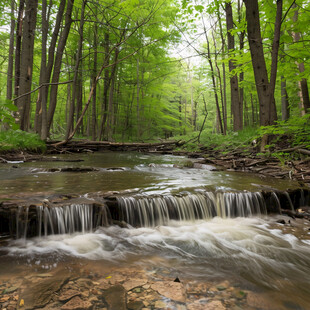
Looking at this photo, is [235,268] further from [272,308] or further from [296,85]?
[296,85]

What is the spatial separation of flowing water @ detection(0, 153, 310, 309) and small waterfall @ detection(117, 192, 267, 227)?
17 millimetres

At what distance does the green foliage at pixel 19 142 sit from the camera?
8375mm

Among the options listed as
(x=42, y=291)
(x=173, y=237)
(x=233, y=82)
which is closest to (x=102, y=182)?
(x=173, y=237)

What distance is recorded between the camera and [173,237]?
11.3 ft

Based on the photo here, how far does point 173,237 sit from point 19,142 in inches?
309

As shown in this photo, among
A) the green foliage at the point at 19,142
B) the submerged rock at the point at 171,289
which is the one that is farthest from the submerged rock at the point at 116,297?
the green foliage at the point at 19,142

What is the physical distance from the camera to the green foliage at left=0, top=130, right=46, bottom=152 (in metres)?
Answer: 8.38

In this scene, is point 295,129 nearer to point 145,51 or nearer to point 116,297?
point 116,297

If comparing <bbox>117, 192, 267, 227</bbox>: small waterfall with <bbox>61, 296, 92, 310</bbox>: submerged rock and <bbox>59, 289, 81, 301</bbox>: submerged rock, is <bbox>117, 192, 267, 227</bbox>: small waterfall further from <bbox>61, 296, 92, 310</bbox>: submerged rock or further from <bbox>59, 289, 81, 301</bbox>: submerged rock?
<bbox>61, 296, 92, 310</bbox>: submerged rock

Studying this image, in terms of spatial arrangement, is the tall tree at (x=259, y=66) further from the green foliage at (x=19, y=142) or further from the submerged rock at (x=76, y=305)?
the green foliage at (x=19, y=142)

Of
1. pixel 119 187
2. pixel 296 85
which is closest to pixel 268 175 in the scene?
pixel 119 187

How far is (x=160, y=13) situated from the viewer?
13.7m

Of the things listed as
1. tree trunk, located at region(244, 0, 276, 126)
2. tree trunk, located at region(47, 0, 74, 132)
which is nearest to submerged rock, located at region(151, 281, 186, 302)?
tree trunk, located at region(244, 0, 276, 126)

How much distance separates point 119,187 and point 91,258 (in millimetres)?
2112
